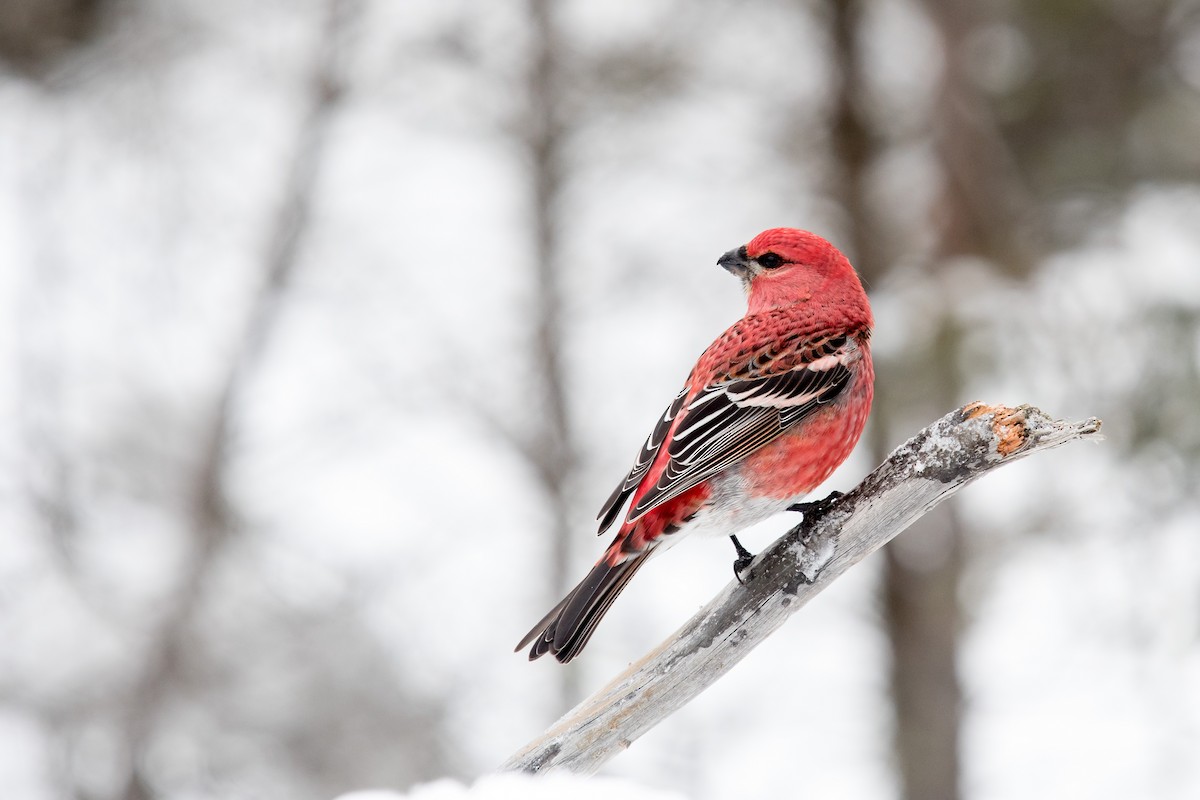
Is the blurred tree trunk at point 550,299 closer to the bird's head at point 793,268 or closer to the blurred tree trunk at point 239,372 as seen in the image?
the blurred tree trunk at point 239,372

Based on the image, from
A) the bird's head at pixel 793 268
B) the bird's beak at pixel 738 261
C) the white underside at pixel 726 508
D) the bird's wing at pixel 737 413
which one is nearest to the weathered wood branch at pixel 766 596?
the white underside at pixel 726 508

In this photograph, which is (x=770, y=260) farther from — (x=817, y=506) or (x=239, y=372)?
(x=239, y=372)

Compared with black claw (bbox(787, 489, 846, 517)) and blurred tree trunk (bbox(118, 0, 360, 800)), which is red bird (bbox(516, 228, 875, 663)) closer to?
black claw (bbox(787, 489, 846, 517))

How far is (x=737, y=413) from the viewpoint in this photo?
9.58 ft

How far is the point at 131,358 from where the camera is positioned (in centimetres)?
881

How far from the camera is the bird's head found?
9.88 feet

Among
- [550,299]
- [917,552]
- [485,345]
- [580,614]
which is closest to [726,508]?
[580,614]

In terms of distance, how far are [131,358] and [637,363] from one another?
4120 millimetres

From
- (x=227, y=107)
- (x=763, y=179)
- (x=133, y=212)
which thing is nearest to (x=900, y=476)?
(x=763, y=179)

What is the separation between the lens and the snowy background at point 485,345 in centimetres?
748

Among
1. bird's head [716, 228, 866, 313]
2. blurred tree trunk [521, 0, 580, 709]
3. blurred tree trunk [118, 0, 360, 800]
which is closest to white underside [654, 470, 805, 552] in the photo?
bird's head [716, 228, 866, 313]

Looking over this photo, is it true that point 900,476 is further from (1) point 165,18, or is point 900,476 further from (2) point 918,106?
(1) point 165,18

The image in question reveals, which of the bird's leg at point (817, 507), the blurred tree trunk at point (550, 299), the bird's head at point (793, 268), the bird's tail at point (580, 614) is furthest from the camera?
the blurred tree trunk at point (550, 299)

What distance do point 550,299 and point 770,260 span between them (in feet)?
18.6
